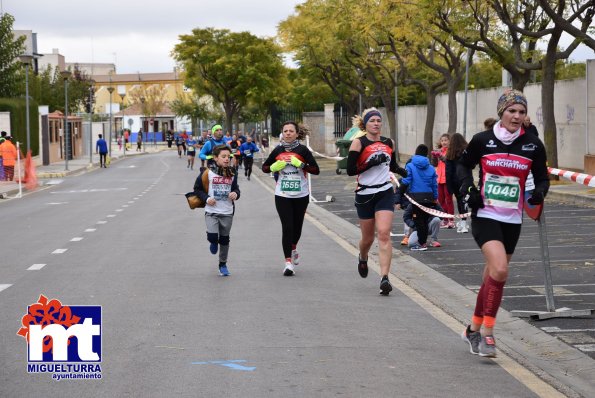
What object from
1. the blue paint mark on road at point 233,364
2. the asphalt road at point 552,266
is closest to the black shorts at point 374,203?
the asphalt road at point 552,266

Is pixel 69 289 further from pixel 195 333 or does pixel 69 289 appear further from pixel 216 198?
pixel 195 333

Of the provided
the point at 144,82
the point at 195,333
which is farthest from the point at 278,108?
the point at 144,82

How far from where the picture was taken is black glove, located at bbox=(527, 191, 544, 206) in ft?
27.2

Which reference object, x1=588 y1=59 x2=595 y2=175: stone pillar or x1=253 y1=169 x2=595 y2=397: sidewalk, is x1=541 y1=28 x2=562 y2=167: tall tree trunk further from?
x1=253 y1=169 x2=595 y2=397: sidewalk

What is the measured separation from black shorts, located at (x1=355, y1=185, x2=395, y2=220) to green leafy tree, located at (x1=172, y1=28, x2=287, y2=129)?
231ft

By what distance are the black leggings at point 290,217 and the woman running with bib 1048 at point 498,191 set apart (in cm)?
506

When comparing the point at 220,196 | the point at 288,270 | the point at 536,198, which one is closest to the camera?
the point at 536,198

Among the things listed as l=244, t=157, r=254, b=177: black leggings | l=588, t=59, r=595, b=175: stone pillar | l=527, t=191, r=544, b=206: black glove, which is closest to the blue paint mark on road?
l=527, t=191, r=544, b=206: black glove

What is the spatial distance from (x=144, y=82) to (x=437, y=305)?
544ft

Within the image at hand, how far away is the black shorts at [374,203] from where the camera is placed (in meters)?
11.5

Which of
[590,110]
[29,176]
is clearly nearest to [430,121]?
[590,110]

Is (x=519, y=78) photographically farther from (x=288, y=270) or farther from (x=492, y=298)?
(x=492, y=298)

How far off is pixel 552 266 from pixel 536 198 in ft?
17.7

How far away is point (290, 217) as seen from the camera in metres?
13.1
